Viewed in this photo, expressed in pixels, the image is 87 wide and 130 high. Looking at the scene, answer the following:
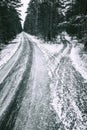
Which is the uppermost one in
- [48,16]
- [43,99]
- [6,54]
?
[48,16]

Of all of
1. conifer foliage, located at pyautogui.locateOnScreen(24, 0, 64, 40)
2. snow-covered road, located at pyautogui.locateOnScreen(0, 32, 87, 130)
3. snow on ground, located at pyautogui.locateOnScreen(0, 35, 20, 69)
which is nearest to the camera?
snow-covered road, located at pyautogui.locateOnScreen(0, 32, 87, 130)

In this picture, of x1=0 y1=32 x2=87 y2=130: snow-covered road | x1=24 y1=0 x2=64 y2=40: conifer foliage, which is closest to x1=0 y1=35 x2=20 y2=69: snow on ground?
x1=0 y1=32 x2=87 y2=130: snow-covered road

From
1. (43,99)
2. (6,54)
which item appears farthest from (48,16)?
(43,99)

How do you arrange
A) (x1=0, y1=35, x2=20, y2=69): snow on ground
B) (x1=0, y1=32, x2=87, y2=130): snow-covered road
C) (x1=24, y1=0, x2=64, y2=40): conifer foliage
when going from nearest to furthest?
1. (x1=0, y1=32, x2=87, y2=130): snow-covered road
2. (x1=0, y1=35, x2=20, y2=69): snow on ground
3. (x1=24, y1=0, x2=64, y2=40): conifer foliage

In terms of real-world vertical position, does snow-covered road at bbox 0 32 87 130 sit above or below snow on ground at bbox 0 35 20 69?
above

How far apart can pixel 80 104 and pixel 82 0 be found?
14122mm

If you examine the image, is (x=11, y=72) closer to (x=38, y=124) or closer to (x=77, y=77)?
(x=77, y=77)

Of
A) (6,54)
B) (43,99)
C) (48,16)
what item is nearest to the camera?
(43,99)

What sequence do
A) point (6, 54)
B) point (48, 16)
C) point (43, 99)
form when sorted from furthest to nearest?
1. point (48, 16)
2. point (6, 54)
3. point (43, 99)

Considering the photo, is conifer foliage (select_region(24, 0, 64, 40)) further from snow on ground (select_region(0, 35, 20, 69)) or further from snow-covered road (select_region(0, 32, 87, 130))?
snow-covered road (select_region(0, 32, 87, 130))

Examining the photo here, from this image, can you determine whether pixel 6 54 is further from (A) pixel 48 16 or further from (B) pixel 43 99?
(A) pixel 48 16

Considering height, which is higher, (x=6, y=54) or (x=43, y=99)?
(x=43, y=99)

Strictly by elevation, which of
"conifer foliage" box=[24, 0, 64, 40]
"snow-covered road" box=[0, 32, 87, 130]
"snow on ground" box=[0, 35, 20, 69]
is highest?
"conifer foliage" box=[24, 0, 64, 40]

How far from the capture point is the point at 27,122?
4848 mm
